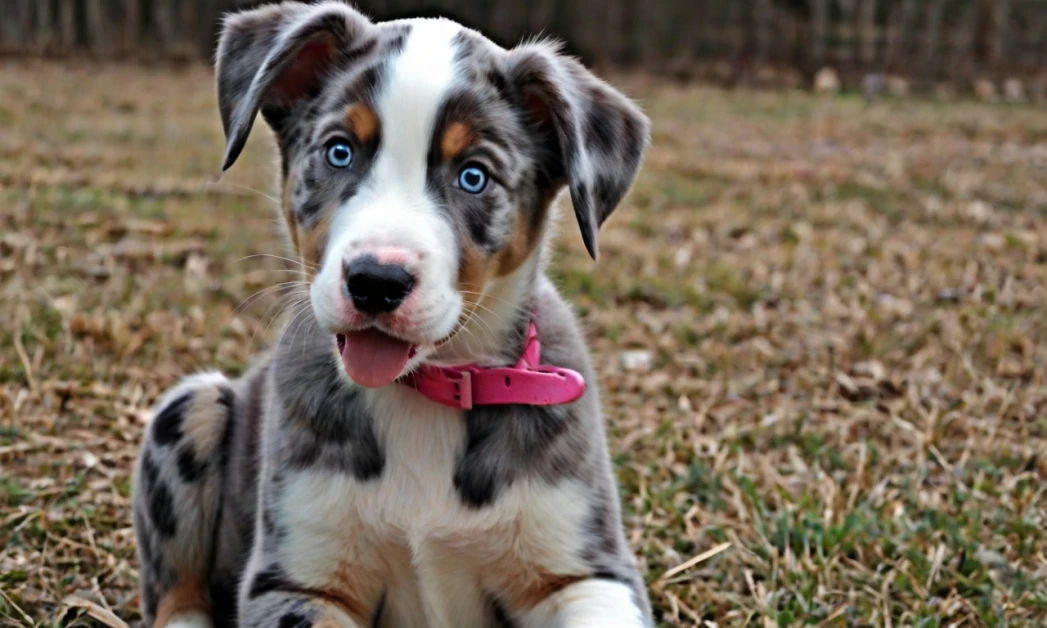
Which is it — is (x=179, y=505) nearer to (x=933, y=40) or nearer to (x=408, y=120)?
(x=408, y=120)

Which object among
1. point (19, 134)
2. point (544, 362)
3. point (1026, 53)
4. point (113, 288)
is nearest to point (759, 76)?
point (1026, 53)

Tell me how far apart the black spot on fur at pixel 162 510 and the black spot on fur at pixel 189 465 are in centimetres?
7

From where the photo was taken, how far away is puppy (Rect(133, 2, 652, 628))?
3.21 m

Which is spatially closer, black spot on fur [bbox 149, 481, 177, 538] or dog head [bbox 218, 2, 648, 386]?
dog head [bbox 218, 2, 648, 386]

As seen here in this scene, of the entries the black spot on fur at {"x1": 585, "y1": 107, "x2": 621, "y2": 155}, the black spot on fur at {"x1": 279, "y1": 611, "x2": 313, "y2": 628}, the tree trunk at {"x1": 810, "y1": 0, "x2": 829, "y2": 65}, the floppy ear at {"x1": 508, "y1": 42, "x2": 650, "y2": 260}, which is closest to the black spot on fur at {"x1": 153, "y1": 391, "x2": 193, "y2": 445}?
the black spot on fur at {"x1": 279, "y1": 611, "x2": 313, "y2": 628}

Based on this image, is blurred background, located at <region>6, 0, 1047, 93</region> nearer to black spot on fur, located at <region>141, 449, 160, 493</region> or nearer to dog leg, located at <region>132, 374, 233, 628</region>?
dog leg, located at <region>132, 374, 233, 628</region>

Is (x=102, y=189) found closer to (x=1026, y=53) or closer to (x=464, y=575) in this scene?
(x=464, y=575)

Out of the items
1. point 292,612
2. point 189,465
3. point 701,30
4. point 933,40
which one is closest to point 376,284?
point 292,612

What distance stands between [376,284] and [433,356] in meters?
0.68

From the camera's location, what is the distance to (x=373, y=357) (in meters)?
3.16

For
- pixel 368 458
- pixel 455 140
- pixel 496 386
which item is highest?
pixel 455 140

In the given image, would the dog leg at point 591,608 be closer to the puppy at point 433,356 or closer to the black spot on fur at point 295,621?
the puppy at point 433,356

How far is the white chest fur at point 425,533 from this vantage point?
3.32 metres

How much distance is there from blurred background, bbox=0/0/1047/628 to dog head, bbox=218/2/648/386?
1.36 ft
